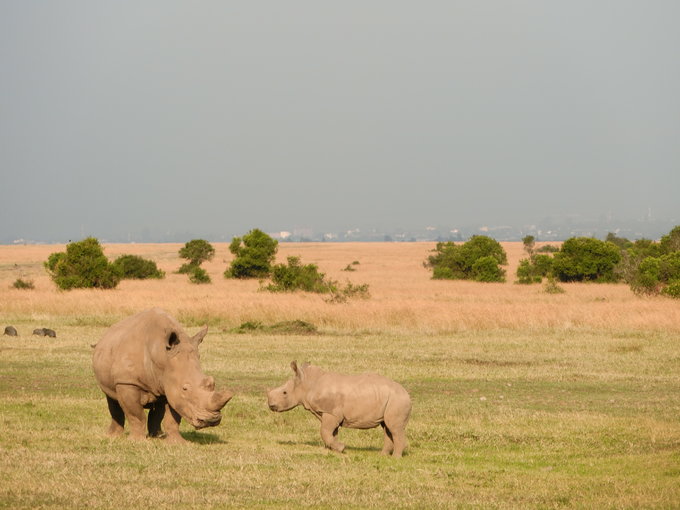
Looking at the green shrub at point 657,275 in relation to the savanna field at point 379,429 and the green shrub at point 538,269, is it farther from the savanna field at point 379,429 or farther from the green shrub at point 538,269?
the green shrub at point 538,269

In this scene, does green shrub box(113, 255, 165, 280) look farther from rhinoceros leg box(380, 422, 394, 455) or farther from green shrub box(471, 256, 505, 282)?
rhinoceros leg box(380, 422, 394, 455)

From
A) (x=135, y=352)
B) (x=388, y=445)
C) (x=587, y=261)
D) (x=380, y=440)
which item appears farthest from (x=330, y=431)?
(x=587, y=261)

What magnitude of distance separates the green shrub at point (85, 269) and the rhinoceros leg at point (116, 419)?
40.4 m

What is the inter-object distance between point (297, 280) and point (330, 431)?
4175 cm

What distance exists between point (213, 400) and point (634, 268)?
5260 cm

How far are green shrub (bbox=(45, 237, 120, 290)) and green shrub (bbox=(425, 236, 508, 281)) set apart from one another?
96.8 feet

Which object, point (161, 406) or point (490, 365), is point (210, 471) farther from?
point (490, 365)

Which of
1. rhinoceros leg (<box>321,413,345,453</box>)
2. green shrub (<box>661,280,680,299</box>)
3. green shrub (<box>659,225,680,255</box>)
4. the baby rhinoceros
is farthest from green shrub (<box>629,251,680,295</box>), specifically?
rhinoceros leg (<box>321,413,345,453</box>)

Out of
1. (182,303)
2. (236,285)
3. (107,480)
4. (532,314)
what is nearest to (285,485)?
(107,480)

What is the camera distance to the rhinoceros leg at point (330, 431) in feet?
46.0

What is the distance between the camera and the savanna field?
1138 centimetres

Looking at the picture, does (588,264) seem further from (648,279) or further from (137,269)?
(137,269)

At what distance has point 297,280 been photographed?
55812 mm

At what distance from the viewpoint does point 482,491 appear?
11.9 metres
